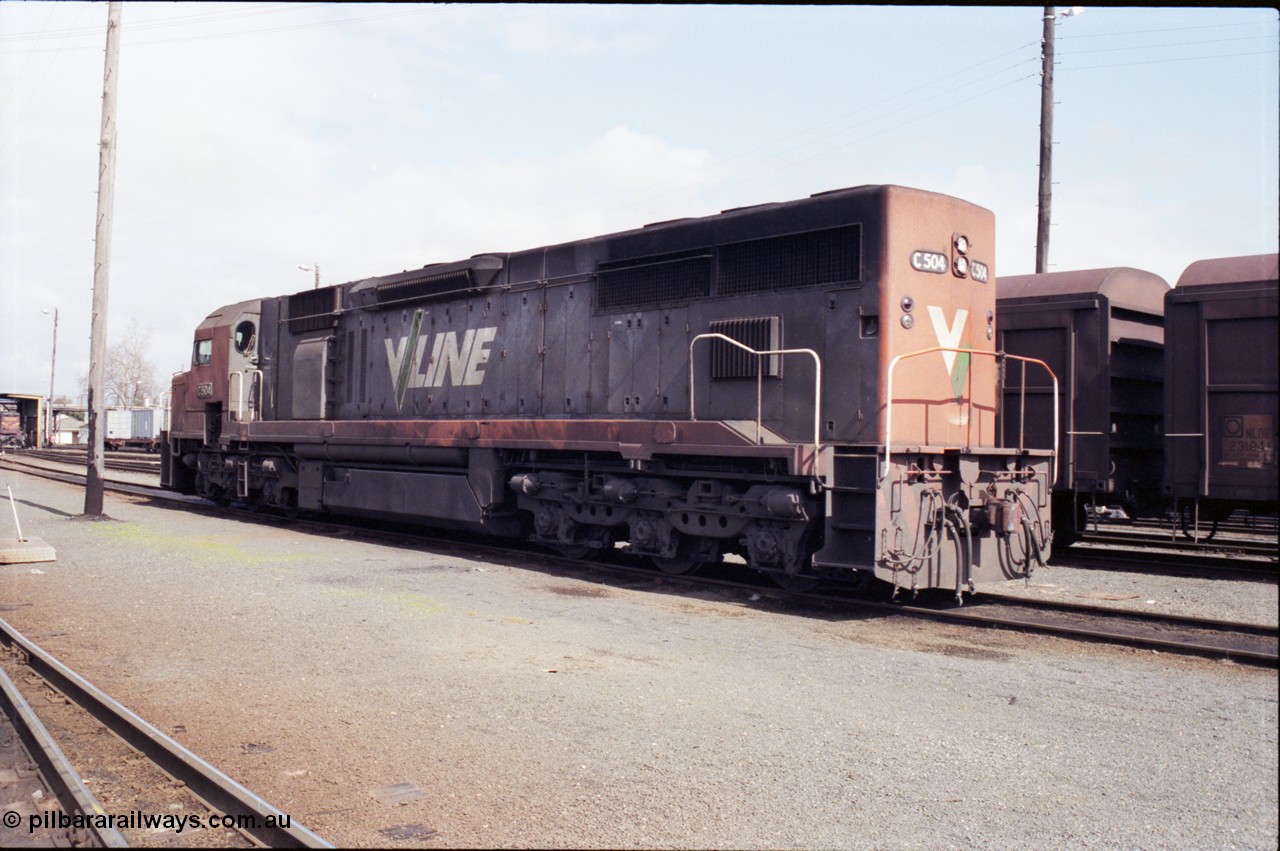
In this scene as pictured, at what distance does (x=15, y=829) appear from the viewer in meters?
3.80

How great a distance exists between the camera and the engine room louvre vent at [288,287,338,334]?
15.3 m

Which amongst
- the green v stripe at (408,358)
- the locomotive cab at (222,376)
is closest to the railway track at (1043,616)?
the green v stripe at (408,358)

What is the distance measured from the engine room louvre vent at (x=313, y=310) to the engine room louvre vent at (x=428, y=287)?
A: 1.39m

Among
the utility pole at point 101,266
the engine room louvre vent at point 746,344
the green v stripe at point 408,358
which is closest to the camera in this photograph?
the engine room louvre vent at point 746,344

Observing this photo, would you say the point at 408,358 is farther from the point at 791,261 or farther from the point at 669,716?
the point at 669,716

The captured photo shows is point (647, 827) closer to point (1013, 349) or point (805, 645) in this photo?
point (805, 645)

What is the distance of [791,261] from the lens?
29.5 feet

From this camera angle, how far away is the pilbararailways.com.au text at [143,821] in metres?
3.73

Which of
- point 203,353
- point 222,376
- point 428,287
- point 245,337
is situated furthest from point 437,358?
point 203,353

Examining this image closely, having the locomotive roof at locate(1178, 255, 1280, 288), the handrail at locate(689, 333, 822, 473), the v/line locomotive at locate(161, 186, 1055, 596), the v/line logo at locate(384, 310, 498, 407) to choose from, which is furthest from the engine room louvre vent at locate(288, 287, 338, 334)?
the locomotive roof at locate(1178, 255, 1280, 288)

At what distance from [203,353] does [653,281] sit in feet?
37.9

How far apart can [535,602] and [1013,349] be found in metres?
7.26

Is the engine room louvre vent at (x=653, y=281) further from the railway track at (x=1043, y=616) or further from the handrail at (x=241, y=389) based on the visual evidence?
the handrail at (x=241, y=389)

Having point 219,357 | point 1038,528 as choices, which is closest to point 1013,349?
point 1038,528
